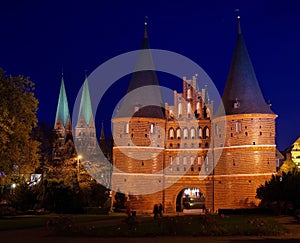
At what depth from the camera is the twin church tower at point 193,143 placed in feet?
174

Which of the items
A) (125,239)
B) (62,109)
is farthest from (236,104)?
(62,109)

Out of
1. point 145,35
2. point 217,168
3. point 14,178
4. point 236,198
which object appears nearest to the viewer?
point 14,178

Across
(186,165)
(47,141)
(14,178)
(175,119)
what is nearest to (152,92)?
(175,119)

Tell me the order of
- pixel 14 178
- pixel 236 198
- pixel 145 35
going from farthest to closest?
pixel 145 35 → pixel 236 198 → pixel 14 178

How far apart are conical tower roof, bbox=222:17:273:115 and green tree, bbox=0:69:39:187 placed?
25053mm

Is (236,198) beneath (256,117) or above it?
beneath

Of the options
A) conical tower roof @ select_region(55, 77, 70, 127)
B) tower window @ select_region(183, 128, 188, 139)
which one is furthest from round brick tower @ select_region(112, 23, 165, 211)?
conical tower roof @ select_region(55, 77, 70, 127)

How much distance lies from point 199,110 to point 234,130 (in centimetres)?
630

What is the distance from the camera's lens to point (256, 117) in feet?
174

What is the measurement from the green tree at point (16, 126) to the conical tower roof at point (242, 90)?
2505 centimetres

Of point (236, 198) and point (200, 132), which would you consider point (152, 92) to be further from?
point (236, 198)

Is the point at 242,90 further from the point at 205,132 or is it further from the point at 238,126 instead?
the point at 205,132

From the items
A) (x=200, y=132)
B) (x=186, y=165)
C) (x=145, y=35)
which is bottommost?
(x=186, y=165)

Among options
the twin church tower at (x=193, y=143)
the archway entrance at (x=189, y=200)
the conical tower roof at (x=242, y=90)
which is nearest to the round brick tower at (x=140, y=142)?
the twin church tower at (x=193, y=143)
